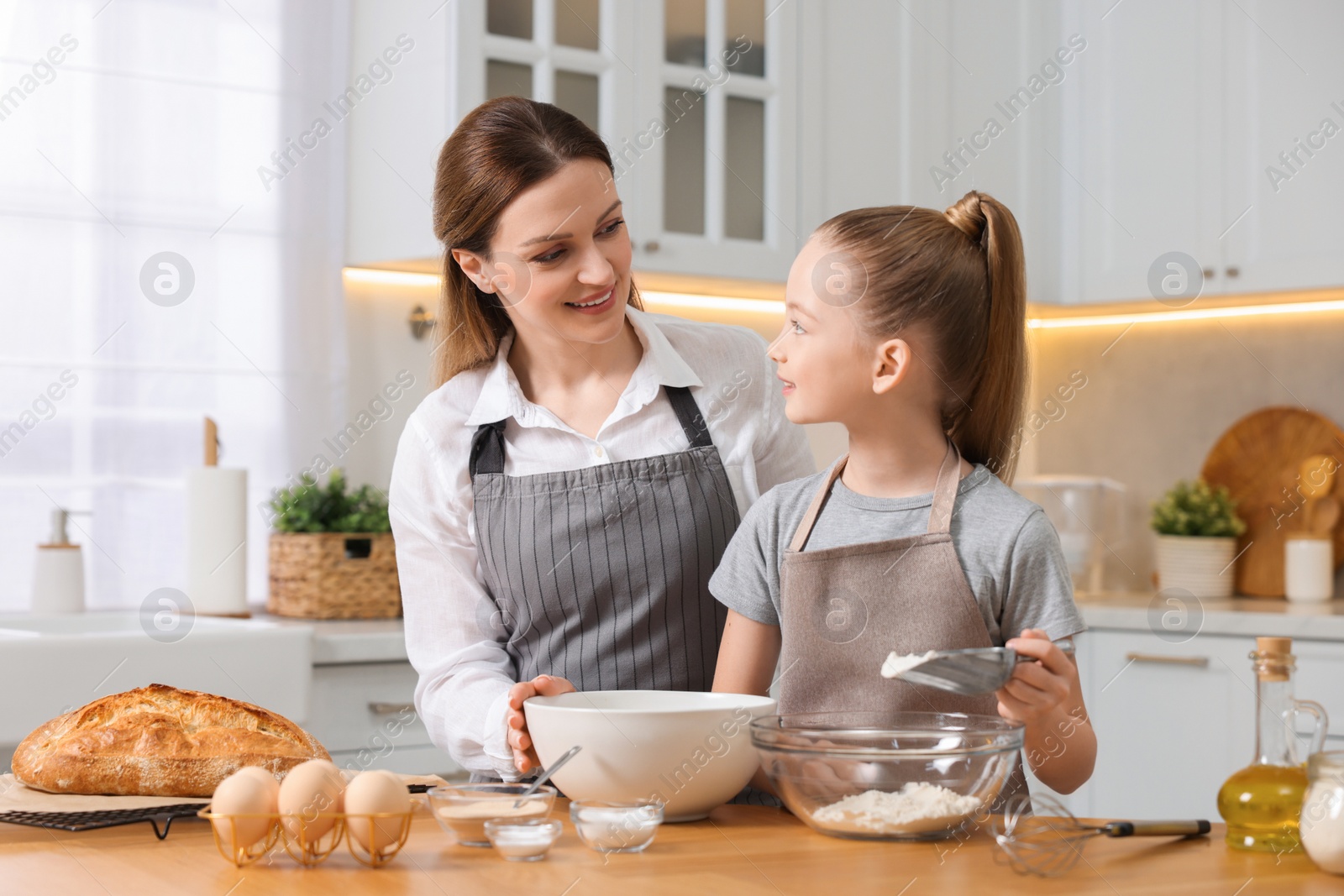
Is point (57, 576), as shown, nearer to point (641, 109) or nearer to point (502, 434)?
point (502, 434)

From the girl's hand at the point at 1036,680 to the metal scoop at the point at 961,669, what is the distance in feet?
0.06

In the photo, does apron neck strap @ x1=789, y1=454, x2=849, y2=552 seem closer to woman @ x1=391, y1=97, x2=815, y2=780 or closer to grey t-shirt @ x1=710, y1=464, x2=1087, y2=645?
grey t-shirt @ x1=710, y1=464, x2=1087, y2=645

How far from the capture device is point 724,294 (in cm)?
317

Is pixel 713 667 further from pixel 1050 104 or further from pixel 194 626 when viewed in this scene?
pixel 1050 104

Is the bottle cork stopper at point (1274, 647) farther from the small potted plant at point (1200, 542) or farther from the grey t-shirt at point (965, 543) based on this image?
the small potted plant at point (1200, 542)

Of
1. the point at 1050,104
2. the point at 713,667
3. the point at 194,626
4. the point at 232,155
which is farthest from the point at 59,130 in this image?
the point at 1050,104

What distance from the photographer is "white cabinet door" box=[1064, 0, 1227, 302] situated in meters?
3.08

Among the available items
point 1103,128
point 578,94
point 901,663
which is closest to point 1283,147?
point 1103,128

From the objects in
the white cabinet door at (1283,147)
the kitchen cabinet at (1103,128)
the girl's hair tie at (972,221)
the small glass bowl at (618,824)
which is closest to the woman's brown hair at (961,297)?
the girl's hair tie at (972,221)

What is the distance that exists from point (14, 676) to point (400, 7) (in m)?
1.47

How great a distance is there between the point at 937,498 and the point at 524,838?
0.49 m

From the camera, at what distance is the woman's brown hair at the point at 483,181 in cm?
147

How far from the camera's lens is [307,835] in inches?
38.3

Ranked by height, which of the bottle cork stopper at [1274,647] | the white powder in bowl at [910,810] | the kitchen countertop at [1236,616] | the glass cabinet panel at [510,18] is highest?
the glass cabinet panel at [510,18]
